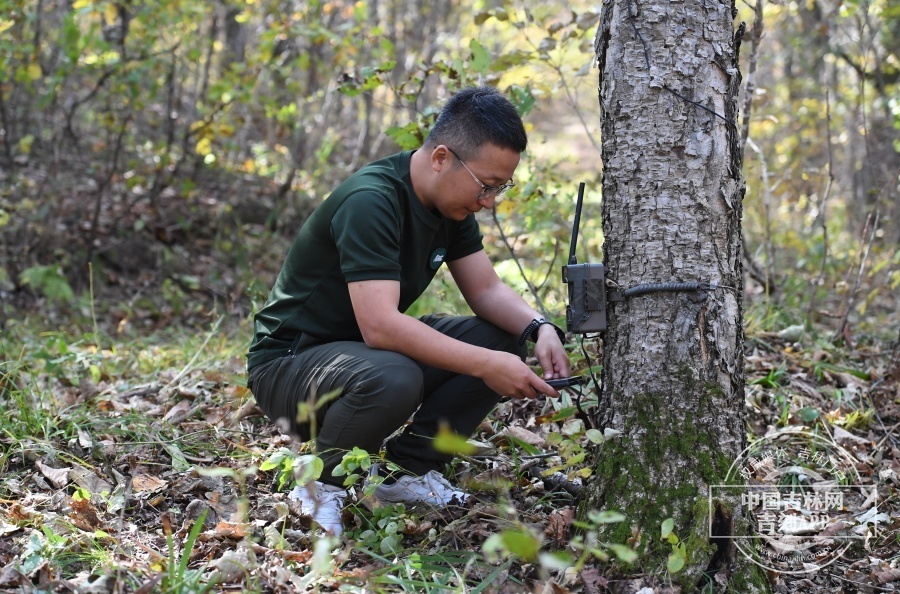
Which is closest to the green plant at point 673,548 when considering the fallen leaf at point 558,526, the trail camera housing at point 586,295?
the fallen leaf at point 558,526

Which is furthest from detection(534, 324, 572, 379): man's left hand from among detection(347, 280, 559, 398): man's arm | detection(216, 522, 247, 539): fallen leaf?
detection(216, 522, 247, 539): fallen leaf

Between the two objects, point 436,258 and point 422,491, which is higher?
point 436,258

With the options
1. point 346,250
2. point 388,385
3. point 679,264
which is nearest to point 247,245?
point 346,250

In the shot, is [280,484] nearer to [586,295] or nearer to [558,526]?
[558,526]

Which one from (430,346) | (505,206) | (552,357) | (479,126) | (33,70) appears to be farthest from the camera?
(33,70)

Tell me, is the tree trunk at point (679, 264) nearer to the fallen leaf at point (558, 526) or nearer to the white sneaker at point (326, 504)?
the fallen leaf at point (558, 526)

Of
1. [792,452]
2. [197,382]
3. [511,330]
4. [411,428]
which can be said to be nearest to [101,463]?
[197,382]

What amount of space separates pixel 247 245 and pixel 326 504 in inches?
206

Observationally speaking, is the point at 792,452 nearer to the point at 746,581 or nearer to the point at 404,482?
the point at 746,581

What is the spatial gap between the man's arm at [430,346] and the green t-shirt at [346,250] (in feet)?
0.31

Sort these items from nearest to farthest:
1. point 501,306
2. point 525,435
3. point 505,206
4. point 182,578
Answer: point 182,578
point 501,306
point 525,435
point 505,206

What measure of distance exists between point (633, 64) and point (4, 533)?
92.9 inches

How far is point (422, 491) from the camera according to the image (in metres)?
2.91

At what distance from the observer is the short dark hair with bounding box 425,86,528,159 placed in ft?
8.63
